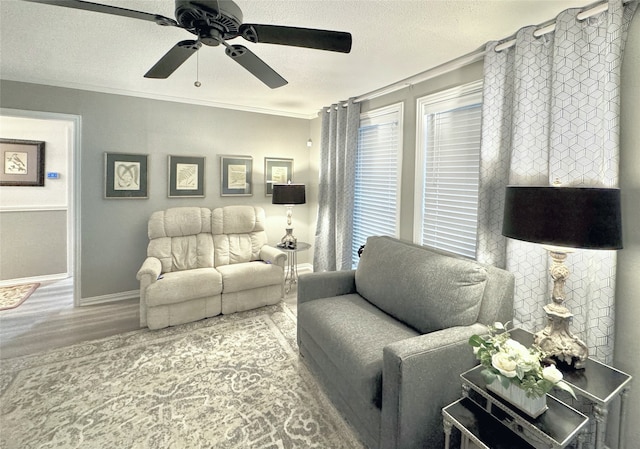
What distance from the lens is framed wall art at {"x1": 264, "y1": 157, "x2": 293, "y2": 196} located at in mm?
4586

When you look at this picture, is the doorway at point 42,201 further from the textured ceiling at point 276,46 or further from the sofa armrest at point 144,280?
the sofa armrest at point 144,280

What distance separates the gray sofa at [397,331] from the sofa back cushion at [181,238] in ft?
5.73

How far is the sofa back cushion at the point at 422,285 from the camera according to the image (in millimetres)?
1902

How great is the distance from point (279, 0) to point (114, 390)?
2.73m

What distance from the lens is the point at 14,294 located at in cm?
396

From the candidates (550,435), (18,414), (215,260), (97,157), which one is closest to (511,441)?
(550,435)

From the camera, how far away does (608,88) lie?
1664 mm

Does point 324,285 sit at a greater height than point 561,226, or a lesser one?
lesser

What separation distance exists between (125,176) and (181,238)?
961mm

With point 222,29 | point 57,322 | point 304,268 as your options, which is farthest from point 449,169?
point 57,322

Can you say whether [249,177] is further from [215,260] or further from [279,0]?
[279,0]

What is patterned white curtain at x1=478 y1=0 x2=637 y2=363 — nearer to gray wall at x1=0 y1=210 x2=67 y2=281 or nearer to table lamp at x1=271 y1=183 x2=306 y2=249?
table lamp at x1=271 y1=183 x2=306 y2=249

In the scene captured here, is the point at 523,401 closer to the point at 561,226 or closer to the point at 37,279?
the point at 561,226

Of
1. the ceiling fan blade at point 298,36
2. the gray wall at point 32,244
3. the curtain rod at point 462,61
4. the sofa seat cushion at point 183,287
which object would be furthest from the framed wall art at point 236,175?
the ceiling fan blade at point 298,36
